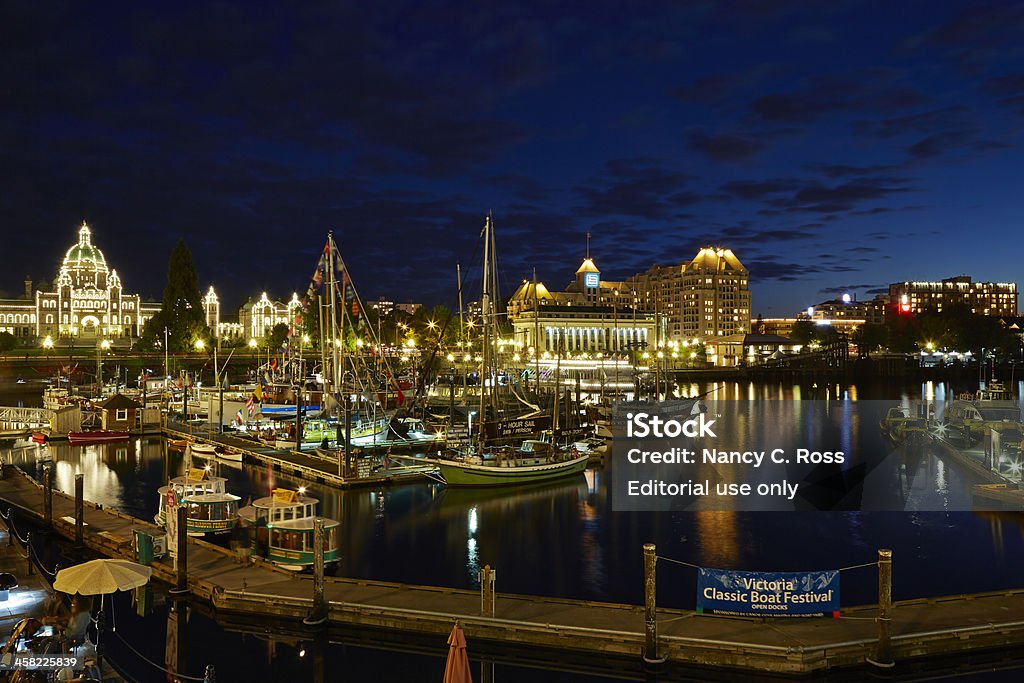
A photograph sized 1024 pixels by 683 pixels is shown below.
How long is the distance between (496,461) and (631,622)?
A: 2535 centimetres

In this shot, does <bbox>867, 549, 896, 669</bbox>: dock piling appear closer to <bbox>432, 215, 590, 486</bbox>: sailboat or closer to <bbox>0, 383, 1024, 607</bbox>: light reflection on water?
<bbox>0, 383, 1024, 607</bbox>: light reflection on water

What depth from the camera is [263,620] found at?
78.5 feet

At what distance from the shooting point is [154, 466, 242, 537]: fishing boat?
32250 mm

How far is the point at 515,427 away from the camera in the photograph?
50.5 m

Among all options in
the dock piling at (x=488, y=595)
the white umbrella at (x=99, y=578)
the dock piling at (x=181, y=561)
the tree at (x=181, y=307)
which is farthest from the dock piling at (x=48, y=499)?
the tree at (x=181, y=307)

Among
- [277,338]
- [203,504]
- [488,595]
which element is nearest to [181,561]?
[203,504]

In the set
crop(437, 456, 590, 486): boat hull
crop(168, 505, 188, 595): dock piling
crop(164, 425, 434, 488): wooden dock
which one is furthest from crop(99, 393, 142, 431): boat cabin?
crop(168, 505, 188, 595): dock piling

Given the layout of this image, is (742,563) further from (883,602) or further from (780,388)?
(780,388)

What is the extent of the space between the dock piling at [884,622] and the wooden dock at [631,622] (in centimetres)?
26

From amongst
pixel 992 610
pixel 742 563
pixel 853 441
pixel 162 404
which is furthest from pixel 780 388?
pixel 992 610

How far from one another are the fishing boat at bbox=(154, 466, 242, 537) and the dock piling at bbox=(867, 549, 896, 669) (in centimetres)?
2325

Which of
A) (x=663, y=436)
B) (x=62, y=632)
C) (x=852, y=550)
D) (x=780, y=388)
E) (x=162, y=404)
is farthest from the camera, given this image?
(x=780, y=388)

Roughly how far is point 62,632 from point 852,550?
30975 mm

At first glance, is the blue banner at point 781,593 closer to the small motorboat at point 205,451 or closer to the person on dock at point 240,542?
the person on dock at point 240,542
